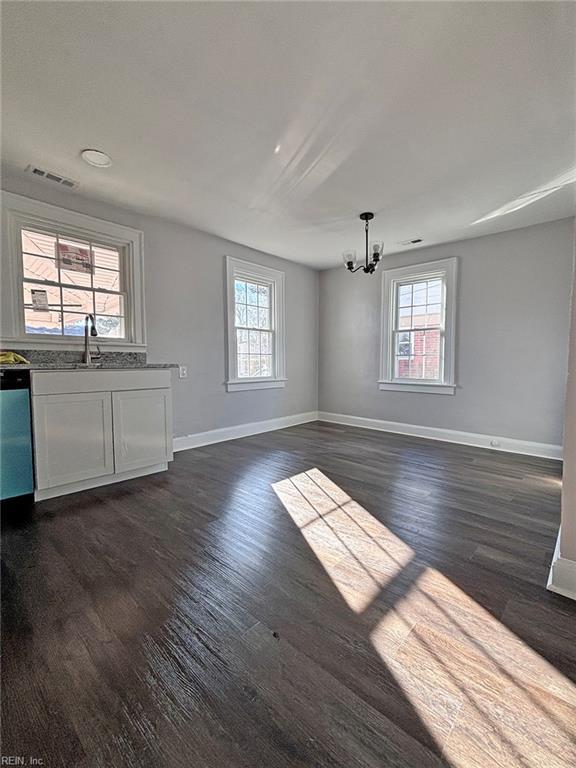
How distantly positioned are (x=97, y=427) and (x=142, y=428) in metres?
0.38

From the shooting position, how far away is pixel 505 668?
114 cm

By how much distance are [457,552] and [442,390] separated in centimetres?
292

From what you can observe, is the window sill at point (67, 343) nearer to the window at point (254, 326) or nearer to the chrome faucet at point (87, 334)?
the chrome faucet at point (87, 334)

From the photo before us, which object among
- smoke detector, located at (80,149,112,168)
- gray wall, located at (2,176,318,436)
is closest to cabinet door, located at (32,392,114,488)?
gray wall, located at (2,176,318,436)

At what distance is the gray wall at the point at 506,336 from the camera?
3.57 metres

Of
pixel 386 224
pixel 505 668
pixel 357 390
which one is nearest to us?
pixel 505 668

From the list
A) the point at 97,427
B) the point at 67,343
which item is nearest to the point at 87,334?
the point at 67,343

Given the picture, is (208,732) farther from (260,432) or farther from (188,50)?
(260,432)

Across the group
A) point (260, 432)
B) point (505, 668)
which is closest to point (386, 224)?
point (260, 432)

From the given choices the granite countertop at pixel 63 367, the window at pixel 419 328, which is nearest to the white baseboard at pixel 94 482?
the granite countertop at pixel 63 367

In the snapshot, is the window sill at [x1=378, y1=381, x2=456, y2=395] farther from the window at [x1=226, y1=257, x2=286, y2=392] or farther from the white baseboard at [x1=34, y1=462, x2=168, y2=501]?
the white baseboard at [x1=34, y1=462, x2=168, y2=501]

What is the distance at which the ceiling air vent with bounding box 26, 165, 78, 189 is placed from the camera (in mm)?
2594

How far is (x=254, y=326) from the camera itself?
4723 mm

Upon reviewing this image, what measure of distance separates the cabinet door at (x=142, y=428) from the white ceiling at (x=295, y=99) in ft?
6.09
